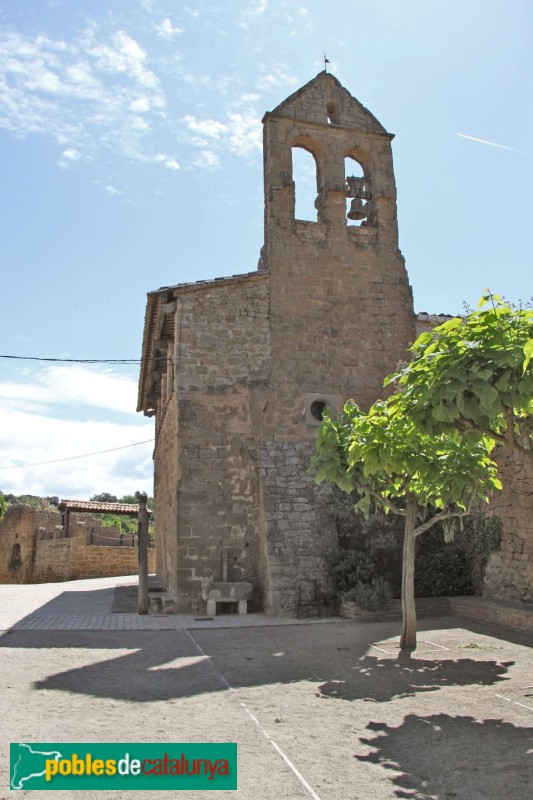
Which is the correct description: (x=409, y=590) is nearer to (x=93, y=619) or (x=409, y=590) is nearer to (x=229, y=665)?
(x=229, y=665)

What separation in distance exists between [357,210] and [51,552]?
53.7 ft

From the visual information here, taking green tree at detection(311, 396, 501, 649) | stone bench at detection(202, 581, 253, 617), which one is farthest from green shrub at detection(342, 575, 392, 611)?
green tree at detection(311, 396, 501, 649)

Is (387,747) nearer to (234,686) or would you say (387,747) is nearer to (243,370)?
(234,686)

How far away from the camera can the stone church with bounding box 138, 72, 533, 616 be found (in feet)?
37.2

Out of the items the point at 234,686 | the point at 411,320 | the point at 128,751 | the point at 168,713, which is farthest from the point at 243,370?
the point at 128,751

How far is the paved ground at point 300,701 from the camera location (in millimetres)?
3875

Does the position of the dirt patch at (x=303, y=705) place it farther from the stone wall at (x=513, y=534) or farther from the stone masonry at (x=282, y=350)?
the stone masonry at (x=282, y=350)

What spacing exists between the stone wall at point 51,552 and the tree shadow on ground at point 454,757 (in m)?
18.5

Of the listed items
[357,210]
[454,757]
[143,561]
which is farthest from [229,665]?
[357,210]

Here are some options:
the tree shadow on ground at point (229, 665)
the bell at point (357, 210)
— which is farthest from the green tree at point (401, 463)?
the bell at point (357, 210)

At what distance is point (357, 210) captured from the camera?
1374 cm

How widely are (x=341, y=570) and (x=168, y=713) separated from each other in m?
6.24

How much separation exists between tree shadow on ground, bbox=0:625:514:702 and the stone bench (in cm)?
170

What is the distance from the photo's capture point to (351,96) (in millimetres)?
14391
